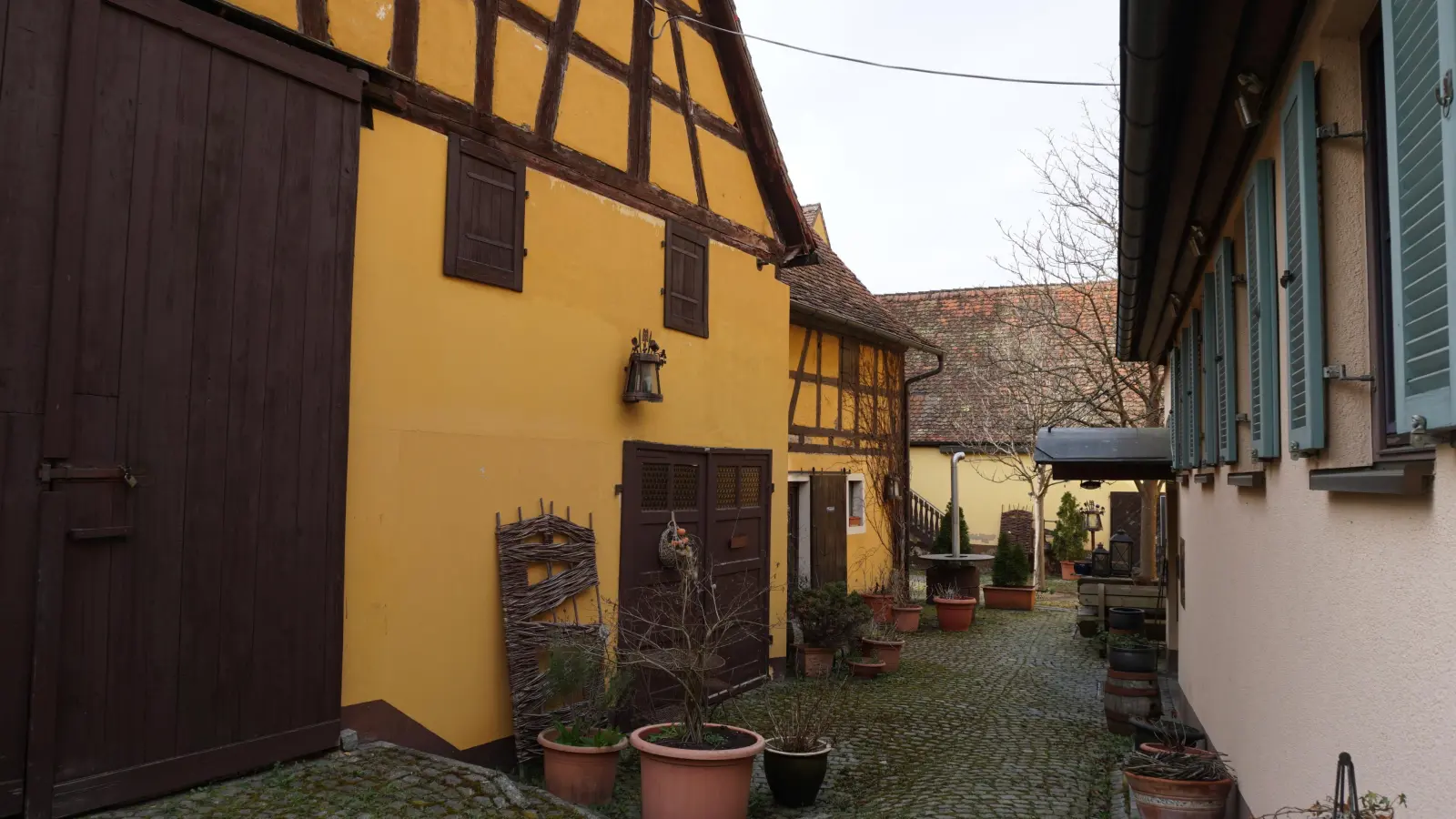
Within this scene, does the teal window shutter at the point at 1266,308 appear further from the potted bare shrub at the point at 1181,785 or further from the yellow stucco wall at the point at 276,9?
the yellow stucco wall at the point at 276,9

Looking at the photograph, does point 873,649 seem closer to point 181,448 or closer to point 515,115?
point 515,115

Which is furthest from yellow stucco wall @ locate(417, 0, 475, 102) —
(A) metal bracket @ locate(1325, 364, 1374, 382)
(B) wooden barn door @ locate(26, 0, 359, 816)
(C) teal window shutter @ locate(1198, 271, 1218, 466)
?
(A) metal bracket @ locate(1325, 364, 1374, 382)

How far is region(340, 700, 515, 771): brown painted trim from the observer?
223 inches

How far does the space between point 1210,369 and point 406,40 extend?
17.1 feet

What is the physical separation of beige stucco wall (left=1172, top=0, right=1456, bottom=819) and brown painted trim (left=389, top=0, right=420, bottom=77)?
467 cm

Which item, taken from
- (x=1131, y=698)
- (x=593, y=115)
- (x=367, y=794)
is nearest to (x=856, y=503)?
(x=1131, y=698)

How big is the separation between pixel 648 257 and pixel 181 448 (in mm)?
4371

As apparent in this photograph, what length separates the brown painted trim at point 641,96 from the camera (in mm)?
8328

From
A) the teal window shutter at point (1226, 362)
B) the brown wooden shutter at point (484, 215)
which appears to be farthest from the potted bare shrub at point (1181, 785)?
the brown wooden shutter at point (484, 215)

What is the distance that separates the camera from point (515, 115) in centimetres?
707

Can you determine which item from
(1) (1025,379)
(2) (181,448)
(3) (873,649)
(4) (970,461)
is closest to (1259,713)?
(2) (181,448)

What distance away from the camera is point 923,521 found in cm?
2225

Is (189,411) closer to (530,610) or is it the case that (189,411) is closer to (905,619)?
(530,610)

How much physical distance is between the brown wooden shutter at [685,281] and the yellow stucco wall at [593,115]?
885mm
